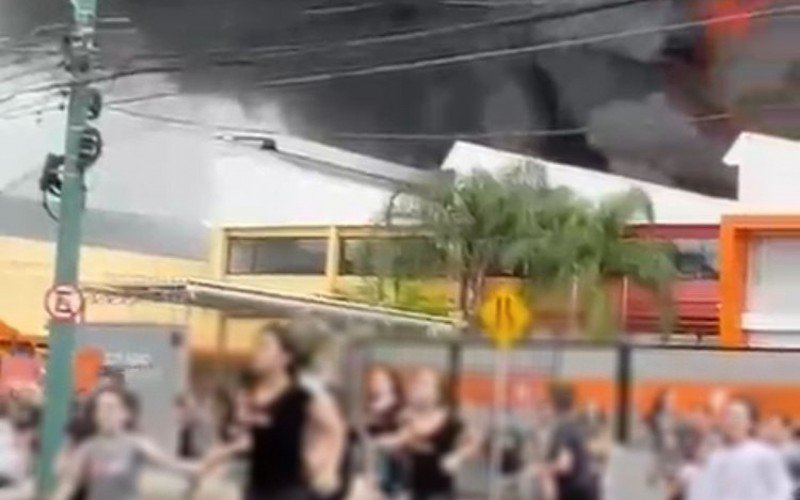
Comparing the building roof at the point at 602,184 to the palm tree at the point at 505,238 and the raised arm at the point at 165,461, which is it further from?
the raised arm at the point at 165,461

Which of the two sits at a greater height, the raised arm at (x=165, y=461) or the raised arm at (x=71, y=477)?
the raised arm at (x=165, y=461)

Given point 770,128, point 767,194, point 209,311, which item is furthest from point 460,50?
point 209,311

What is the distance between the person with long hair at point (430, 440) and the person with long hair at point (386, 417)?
28mm

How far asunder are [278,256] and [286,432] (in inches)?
1308

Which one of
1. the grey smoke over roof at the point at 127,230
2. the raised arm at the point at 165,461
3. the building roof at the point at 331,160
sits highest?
the building roof at the point at 331,160

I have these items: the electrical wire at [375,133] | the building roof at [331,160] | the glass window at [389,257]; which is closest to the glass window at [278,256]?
the glass window at [389,257]

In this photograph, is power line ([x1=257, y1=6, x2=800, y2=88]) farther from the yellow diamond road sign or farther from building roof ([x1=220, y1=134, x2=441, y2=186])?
the yellow diamond road sign

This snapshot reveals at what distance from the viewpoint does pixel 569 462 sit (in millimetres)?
6012

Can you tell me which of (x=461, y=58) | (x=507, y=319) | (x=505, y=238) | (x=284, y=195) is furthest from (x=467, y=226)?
(x=507, y=319)

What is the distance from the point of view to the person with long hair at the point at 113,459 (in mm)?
6059

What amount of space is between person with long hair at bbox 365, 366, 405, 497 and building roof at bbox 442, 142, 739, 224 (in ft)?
95.3

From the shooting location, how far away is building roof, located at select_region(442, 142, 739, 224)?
37.1m

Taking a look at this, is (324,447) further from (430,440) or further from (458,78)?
(458,78)

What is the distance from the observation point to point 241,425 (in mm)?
5988
